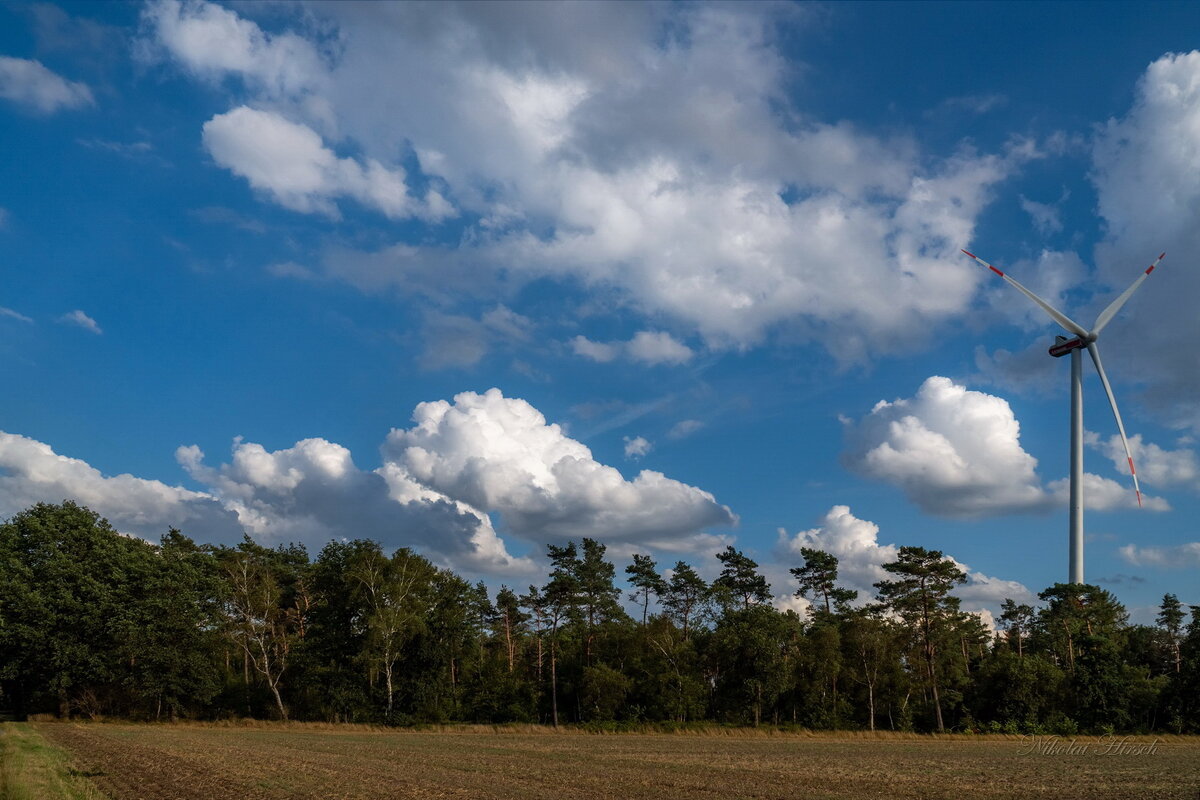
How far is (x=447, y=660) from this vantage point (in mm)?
84000

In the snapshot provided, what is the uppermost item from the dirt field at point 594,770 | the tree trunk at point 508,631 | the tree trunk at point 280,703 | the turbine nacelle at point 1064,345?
the turbine nacelle at point 1064,345

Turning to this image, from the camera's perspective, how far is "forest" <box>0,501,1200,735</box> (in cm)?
7688

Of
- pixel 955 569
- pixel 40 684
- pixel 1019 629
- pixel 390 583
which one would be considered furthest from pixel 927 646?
pixel 40 684

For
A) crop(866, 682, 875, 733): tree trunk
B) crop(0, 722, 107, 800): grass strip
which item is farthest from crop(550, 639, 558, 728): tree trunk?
crop(0, 722, 107, 800): grass strip

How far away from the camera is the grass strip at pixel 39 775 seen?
993 inches

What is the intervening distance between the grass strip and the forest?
33664 mm

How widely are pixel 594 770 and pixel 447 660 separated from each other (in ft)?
167

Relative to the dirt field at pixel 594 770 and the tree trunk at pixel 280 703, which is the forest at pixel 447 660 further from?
the dirt field at pixel 594 770

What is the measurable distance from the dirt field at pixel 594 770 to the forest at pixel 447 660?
2340 cm

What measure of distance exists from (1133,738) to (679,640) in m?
43.0

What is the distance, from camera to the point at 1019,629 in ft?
454

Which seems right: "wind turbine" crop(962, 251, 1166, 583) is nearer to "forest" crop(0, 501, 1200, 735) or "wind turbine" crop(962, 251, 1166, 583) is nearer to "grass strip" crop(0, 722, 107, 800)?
"forest" crop(0, 501, 1200, 735)

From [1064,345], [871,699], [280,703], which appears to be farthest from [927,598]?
[280,703]

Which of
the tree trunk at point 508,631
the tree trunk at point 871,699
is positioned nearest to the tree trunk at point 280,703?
the tree trunk at point 508,631
